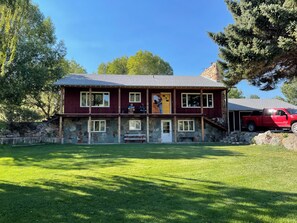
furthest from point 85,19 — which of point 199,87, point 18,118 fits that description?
point 199,87

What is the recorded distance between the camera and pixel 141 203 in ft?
17.6

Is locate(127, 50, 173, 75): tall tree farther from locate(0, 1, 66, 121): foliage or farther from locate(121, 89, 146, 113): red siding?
locate(121, 89, 146, 113): red siding

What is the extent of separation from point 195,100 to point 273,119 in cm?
627

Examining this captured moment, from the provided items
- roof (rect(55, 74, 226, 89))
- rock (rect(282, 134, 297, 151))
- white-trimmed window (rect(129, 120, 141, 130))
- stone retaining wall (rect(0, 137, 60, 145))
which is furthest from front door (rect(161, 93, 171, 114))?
rock (rect(282, 134, 297, 151))

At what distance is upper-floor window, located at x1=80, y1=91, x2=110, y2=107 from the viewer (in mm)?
21766

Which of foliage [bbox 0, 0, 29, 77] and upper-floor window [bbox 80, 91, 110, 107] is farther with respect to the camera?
upper-floor window [bbox 80, 91, 110, 107]

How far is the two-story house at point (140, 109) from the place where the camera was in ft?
69.0

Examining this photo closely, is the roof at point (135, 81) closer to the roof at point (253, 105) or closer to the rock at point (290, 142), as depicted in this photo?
the roof at point (253, 105)

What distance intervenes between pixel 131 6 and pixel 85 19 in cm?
615

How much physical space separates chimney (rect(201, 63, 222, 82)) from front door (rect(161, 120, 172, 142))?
5821 mm

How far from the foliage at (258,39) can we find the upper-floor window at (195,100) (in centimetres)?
882

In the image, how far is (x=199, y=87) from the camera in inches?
851

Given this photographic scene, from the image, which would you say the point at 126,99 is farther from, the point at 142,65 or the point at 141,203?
the point at 142,65

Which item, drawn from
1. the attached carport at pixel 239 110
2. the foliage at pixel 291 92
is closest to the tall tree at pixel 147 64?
the attached carport at pixel 239 110
